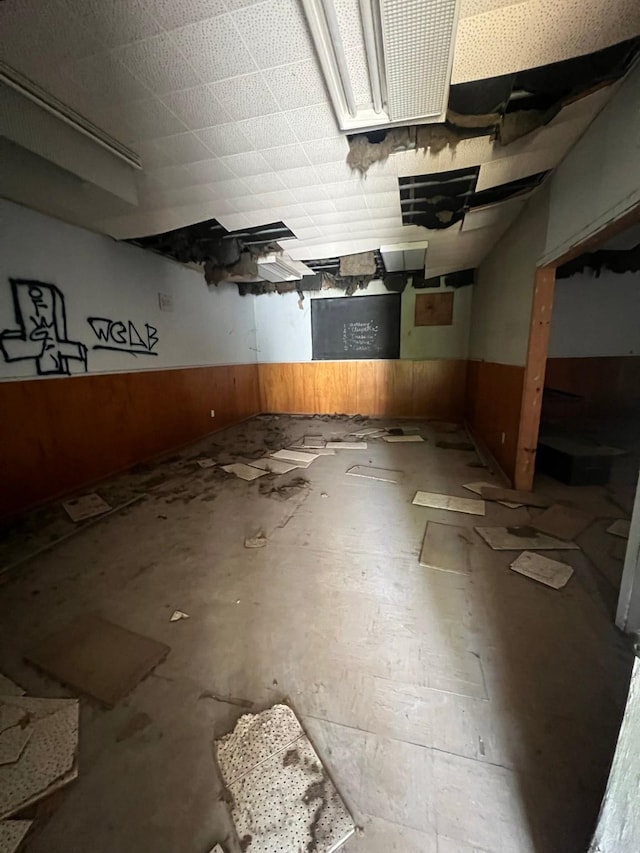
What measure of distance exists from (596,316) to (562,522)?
15.0 feet

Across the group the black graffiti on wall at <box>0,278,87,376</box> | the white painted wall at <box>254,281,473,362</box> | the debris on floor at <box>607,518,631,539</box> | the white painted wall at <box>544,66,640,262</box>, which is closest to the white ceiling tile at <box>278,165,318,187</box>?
the white painted wall at <box>544,66,640,262</box>

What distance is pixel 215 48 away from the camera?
1369mm

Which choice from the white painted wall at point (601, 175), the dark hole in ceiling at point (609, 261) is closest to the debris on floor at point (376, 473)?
the white painted wall at point (601, 175)

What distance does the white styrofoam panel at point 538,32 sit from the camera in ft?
3.88

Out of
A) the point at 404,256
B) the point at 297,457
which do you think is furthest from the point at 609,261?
the point at 297,457

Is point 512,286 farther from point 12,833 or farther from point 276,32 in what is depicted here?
point 12,833

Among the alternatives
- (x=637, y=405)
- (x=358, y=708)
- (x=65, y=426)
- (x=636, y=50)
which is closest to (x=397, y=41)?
(x=636, y=50)

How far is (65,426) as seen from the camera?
300cm

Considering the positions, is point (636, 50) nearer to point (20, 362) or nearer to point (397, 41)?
point (397, 41)

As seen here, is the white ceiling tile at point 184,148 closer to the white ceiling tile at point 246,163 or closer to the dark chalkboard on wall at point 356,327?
the white ceiling tile at point 246,163

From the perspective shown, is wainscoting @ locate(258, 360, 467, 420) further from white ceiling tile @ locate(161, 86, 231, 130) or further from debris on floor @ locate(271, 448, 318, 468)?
white ceiling tile @ locate(161, 86, 231, 130)

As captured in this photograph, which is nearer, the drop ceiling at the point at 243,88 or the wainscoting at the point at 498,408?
the drop ceiling at the point at 243,88

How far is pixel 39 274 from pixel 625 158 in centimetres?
400

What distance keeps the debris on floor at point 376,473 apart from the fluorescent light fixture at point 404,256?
2779mm
